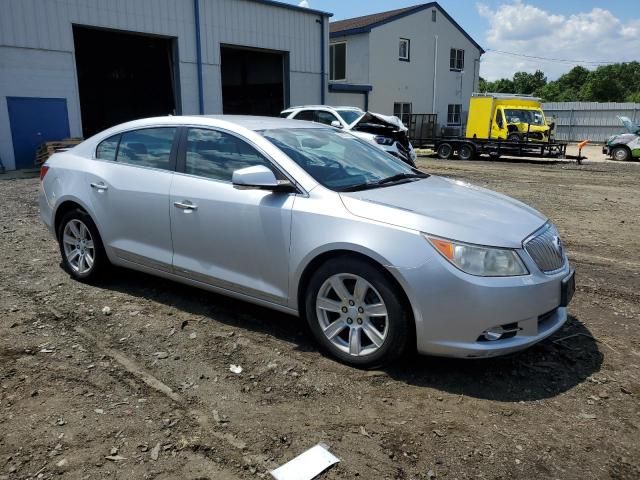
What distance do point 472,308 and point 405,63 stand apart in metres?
31.1

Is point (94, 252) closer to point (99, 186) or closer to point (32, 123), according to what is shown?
point (99, 186)

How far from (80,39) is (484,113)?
1723 cm

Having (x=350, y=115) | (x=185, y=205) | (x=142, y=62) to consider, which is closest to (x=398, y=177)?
(x=185, y=205)

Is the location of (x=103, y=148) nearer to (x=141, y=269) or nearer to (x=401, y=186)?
(x=141, y=269)

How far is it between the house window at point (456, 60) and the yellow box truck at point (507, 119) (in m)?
12.4

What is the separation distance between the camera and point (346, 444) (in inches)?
113

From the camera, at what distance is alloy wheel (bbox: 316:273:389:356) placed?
3.50m

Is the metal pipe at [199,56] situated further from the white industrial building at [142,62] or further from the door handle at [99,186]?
the door handle at [99,186]

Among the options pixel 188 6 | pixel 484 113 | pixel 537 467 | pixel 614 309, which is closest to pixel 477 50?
pixel 484 113

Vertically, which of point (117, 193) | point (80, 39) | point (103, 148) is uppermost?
point (80, 39)

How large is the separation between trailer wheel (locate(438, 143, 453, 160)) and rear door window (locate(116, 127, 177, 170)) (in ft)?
65.7

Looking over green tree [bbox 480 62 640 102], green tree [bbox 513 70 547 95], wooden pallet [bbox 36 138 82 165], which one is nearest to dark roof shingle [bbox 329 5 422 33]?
wooden pallet [bbox 36 138 82 165]

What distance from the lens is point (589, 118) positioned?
3484cm

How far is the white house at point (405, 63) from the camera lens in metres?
29.9
